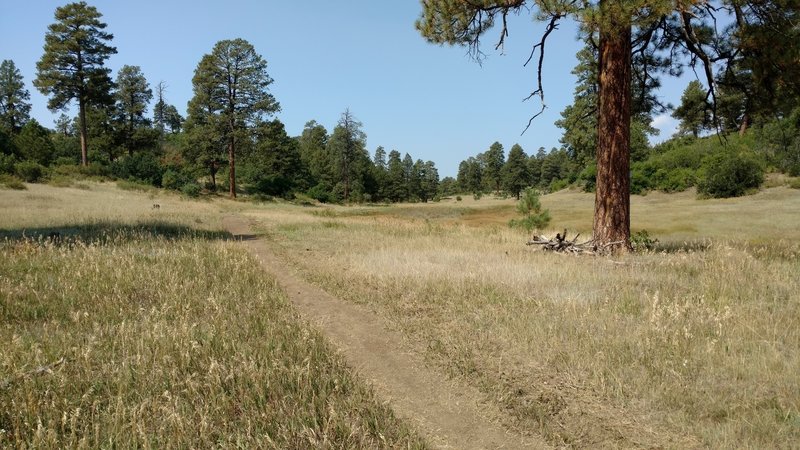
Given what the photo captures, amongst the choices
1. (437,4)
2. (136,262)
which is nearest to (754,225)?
(437,4)

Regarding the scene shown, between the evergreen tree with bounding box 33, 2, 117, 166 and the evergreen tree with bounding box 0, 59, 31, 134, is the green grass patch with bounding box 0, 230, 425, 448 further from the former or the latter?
the evergreen tree with bounding box 0, 59, 31, 134

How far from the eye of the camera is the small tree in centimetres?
2016

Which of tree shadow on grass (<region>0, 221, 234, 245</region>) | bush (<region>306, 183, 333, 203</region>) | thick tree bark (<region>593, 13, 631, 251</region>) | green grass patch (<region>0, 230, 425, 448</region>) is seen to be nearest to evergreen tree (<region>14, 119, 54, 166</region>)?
bush (<region>306, 183, 333, 203</region>)

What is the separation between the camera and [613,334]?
5.39 meters

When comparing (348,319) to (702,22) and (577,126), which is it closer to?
(702,22)

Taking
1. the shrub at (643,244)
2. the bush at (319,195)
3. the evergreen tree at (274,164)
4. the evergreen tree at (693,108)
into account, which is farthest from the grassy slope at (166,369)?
the bush at (319,195)

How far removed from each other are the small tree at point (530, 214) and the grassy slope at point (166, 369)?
1439 centimetres

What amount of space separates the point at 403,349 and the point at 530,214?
17081mm

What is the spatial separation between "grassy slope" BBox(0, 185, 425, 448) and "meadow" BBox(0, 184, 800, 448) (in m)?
0.02

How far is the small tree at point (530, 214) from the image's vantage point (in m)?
20.2

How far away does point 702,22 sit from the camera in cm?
1220

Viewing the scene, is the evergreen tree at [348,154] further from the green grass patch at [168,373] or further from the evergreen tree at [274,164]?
the green grass patch at [168,373]

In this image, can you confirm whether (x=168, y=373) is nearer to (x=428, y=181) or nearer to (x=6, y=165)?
(x=6, y=165)

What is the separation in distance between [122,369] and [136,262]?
5546 millimetres
